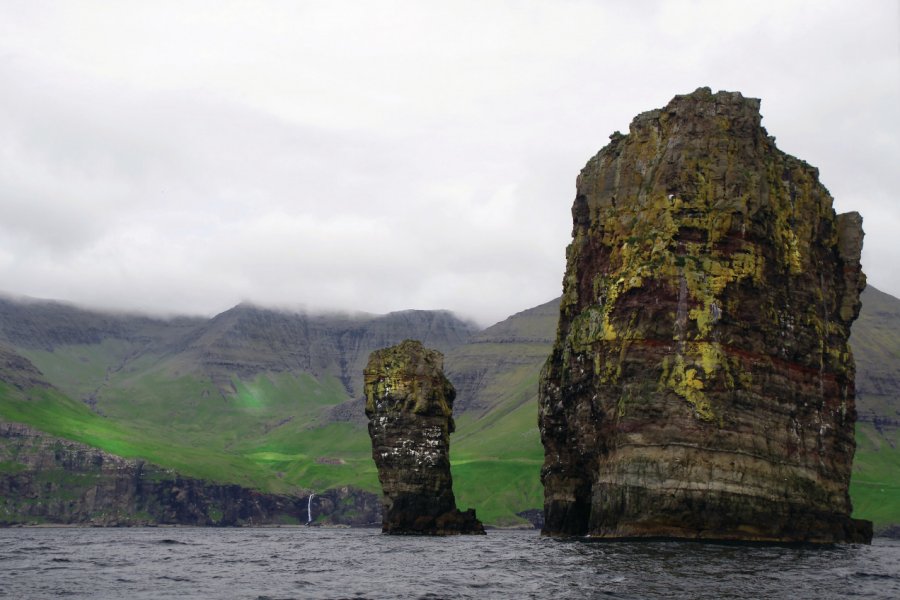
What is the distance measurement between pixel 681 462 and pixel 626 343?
Result: 14980mm

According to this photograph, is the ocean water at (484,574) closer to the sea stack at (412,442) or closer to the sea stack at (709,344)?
the sea stack at (709,344)

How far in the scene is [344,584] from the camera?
202 ft

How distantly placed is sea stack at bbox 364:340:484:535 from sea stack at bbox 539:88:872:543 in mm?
20404

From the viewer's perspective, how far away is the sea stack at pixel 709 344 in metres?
98.1

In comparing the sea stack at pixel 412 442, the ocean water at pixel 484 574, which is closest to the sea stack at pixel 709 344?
the ocean water at pixel 484 574

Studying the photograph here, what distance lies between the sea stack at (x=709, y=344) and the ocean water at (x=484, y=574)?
8.81m

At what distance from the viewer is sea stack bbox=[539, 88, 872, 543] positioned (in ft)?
322

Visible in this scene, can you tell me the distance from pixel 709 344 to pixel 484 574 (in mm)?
45125

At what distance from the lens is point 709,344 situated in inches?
4011

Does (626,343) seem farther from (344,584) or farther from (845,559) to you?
(344,584)

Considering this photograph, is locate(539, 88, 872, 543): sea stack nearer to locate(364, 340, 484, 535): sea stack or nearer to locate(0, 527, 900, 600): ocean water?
locate(0, 527, 900, 600): ocean water

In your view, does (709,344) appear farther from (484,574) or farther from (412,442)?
(412,442)

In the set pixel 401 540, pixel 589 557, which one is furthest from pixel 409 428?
pixel 589 557

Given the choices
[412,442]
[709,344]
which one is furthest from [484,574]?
[412,442]
